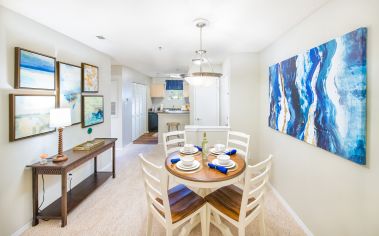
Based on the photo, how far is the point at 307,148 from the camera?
2023 mm

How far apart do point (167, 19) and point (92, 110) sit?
2.22m

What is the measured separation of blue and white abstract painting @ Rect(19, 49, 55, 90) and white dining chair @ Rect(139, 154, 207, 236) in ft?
5.57

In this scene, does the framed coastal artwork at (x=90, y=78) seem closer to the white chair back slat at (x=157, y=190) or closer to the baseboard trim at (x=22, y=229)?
the baseboard trim at (x=22, y=229)

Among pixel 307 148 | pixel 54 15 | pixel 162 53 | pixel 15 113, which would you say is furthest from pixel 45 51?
pixel 307 148

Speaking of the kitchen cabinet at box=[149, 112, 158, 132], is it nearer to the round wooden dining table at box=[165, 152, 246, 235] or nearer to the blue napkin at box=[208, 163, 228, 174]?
the round wooden dining table at box=[165, 152, 246, 235]

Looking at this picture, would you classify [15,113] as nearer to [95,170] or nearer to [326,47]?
[95,170]

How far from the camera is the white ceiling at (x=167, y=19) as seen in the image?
71.1 inches

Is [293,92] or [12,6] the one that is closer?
[12,6]

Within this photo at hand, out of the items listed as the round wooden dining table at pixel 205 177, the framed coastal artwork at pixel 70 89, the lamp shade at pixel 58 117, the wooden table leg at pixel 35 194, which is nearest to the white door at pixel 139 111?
the framed coastal artwork at pixel 70 89

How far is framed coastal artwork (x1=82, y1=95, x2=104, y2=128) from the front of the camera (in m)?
3.13

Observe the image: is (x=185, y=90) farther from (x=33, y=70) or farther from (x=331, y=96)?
(x=331, y=96)

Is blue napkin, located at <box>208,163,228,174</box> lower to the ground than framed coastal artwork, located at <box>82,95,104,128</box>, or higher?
lower

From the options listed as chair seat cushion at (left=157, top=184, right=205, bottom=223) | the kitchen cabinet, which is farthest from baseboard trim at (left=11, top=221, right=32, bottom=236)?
the kitchen cabinet

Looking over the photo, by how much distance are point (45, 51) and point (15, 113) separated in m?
0.92
